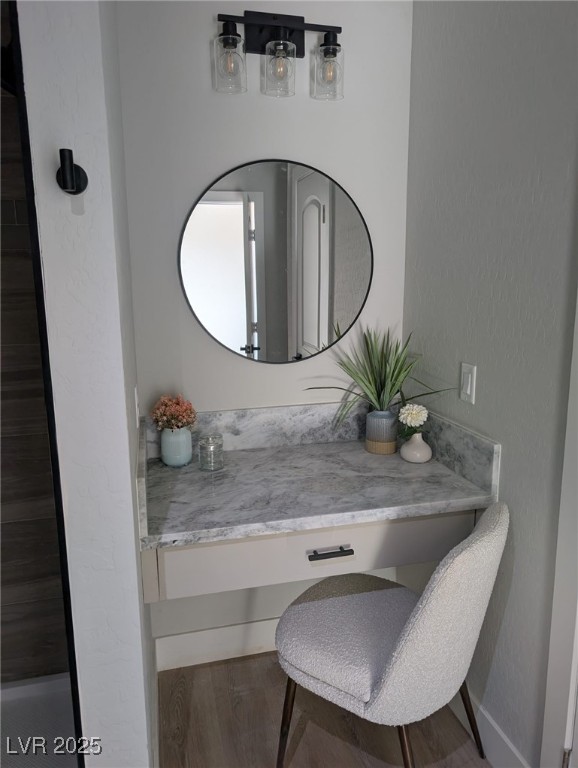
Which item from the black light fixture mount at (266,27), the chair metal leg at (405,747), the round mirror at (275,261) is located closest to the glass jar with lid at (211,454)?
the round mirror at (275,261)

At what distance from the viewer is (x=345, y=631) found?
1413mm

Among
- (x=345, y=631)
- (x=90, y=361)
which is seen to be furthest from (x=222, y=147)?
(x=345, y=631)

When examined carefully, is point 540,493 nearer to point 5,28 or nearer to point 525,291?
point 525,291

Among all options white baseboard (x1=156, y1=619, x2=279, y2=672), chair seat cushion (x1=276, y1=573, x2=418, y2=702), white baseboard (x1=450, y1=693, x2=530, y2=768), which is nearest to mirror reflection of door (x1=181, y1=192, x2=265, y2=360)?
chair seat cushion (x1=276, y1=573, x2=418, y2=702)

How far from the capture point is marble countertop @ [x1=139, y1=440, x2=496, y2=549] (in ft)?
4.51

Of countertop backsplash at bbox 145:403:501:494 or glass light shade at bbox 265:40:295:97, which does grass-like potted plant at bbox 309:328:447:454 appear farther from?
glass light shade at bbox 265:40:295:97

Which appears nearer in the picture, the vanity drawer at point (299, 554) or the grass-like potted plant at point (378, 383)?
the vanity drawer at point (299, 554)

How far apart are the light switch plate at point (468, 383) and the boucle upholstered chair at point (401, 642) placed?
34 centimetres

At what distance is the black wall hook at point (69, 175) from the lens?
35.3 inches

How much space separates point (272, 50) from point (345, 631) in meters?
1.67

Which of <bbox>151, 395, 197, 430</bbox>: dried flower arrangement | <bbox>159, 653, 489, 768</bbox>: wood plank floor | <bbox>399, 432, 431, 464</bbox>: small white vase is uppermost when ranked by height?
<bbox>151, 395, 197, 430</bbox>: dried flower arrangement

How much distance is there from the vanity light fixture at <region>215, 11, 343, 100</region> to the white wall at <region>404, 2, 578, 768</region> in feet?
1.01

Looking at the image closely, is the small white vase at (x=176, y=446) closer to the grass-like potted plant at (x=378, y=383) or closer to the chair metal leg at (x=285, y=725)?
the grass-like potted plant at (x=378, y=383)

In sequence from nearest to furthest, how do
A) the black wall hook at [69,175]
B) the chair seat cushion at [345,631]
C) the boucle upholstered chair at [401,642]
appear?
the black wall hook at [69,175] → the boucle upholstered chair at [401,642] → the chair seat cushion at [345,631]
